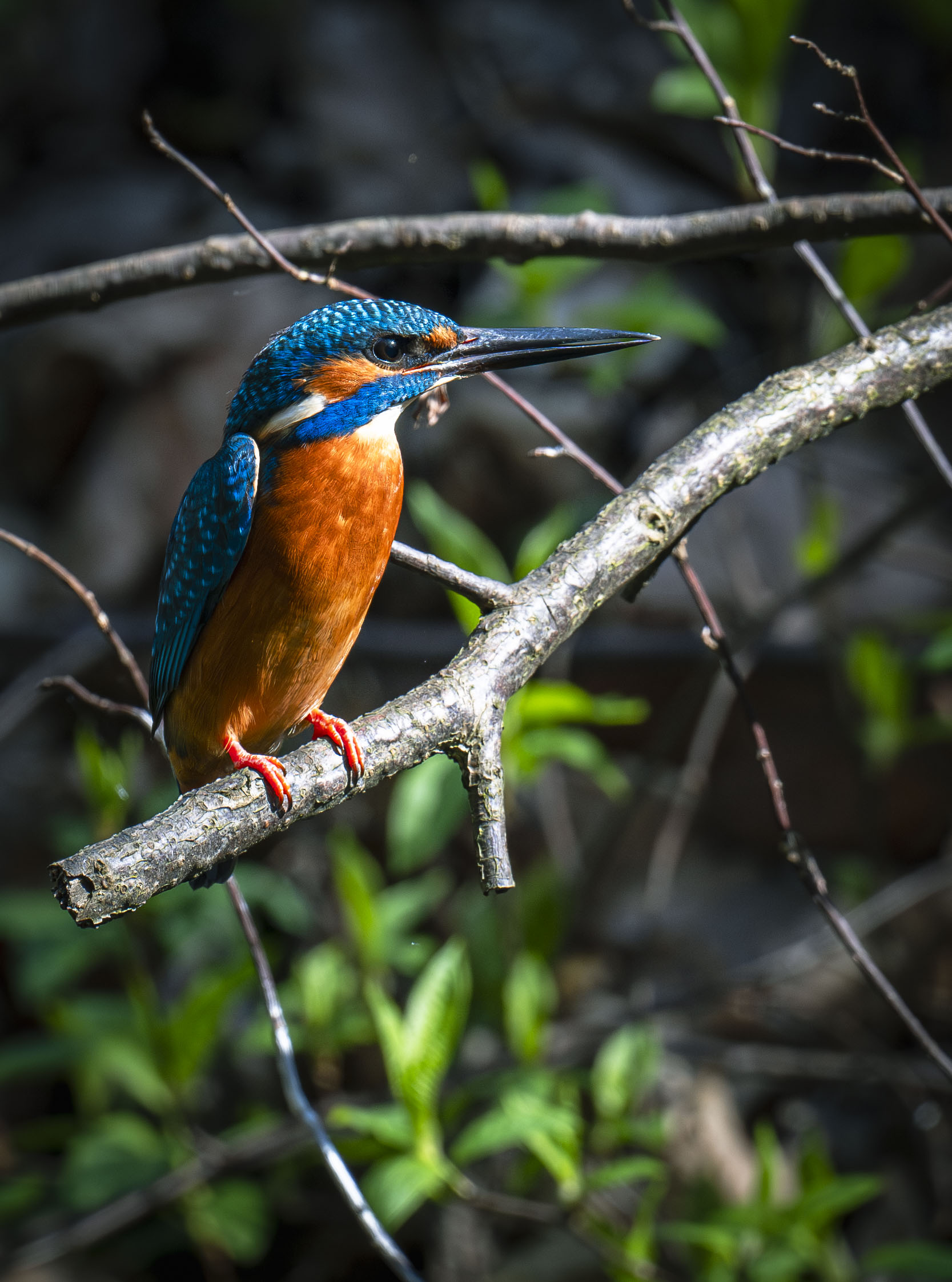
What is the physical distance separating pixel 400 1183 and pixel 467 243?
5.48 ft

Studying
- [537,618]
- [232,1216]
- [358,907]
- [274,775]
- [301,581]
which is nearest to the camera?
[274,775]

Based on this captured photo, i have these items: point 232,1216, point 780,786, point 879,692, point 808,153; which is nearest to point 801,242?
point 808,153

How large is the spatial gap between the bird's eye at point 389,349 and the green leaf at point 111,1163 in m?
2.11

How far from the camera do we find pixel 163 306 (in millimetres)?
4562

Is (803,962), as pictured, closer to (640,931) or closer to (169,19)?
(640,931)

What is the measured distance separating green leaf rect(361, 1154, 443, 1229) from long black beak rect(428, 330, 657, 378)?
4.78ft

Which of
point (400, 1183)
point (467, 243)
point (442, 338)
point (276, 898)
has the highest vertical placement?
point (467, 243)

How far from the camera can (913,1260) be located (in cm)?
215

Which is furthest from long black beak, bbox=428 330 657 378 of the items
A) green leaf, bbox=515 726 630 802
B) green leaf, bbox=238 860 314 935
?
green leaf, bbox=238 860 314 935

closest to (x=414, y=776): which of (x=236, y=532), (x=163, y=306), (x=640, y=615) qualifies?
(x=236, y=532)

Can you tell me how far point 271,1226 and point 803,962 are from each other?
1.59m

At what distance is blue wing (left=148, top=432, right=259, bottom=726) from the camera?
1.42 m

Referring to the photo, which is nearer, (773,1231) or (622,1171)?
(622,1171)

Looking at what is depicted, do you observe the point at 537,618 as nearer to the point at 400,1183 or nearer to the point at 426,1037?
the point at 426,1037
